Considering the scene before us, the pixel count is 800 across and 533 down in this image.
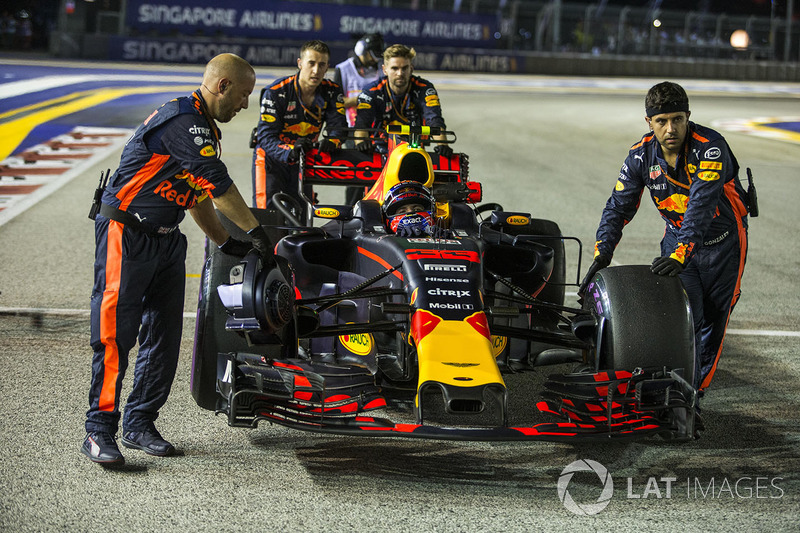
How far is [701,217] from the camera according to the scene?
5227 millimetres

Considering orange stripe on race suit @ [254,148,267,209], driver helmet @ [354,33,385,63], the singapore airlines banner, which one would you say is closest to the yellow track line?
driver helmet @ [354,33,385,63]

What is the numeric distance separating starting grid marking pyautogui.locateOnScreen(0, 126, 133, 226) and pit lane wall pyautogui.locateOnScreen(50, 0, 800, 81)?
1636cm

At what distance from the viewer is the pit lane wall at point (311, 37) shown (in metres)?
33.1

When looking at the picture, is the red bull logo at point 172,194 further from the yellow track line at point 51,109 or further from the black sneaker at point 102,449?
the yellow track line at point 51,109

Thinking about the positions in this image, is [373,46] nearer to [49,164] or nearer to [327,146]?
[327,146]

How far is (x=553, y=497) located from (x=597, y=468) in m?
0.47

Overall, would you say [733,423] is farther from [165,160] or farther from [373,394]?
[165,160]

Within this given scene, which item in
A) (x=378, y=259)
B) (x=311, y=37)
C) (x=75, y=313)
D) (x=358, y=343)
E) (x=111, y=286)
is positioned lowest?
(x=75, y=313)

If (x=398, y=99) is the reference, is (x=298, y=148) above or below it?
below

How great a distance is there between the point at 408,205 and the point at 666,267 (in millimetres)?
1686

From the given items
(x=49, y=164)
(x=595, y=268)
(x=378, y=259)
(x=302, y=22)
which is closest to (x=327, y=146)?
(x=378, y=259)

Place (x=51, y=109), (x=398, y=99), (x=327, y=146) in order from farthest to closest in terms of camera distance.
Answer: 1. (x=51, y=109)
2. (x=398, y=99)
3. (x=327, y=146)

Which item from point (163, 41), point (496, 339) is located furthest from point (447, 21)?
point (496, 339)

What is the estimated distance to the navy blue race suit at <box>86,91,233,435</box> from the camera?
181 inches
